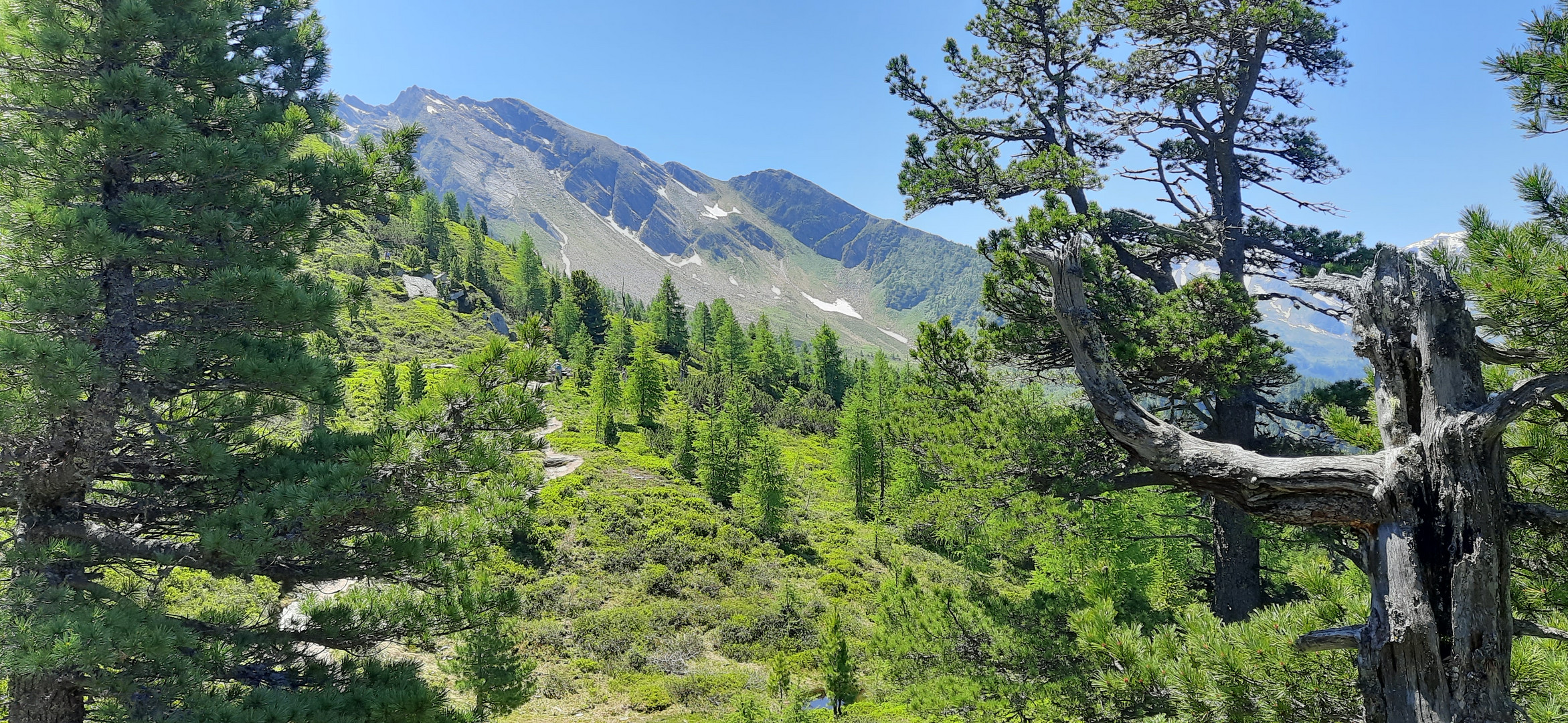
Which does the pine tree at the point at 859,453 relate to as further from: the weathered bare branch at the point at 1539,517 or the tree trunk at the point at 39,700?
the weathered bare branch at the point at 1539,517

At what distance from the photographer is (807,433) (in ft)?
202

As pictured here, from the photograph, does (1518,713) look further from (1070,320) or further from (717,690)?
(717,690)

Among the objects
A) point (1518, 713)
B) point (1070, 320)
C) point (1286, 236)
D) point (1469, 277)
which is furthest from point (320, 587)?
point (1286, 236)

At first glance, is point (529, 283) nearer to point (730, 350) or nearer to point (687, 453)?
point (730, 350)

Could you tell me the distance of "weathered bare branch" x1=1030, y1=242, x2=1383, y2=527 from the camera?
3.10 m

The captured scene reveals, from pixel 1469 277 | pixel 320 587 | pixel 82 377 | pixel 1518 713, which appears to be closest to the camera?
pixel 1518 713

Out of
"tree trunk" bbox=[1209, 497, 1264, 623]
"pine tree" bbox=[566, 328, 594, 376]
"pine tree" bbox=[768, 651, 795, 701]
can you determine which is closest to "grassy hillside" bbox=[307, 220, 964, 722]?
"pine tree" bbox=[768, 651, 795, 701]

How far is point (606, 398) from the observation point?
43500 millimetres

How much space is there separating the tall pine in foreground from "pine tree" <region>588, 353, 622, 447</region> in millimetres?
38146

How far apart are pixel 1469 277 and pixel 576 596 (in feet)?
75.6

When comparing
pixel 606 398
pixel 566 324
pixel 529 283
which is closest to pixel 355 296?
pixel 606 398

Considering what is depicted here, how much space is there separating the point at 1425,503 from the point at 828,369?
69139 millimetres

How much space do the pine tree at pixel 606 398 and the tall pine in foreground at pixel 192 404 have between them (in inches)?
1502

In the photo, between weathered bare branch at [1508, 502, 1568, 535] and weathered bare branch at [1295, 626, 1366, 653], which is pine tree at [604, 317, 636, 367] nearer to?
weathered bare branch at [1295, 626, 1366, 653]
